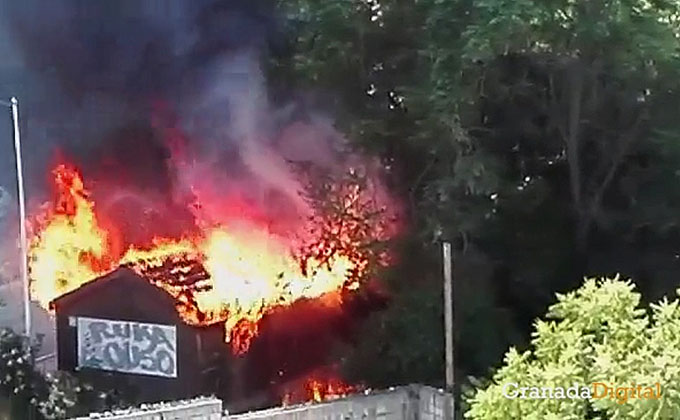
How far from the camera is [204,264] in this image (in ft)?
23.5

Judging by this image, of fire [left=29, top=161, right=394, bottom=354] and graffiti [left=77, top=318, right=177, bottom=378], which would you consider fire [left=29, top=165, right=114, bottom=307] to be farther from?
graffiti [left=77, top=318, right=177, bottom=378]

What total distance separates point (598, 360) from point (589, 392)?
0.36ft

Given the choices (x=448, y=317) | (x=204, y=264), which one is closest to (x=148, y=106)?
(x=204, y=264)

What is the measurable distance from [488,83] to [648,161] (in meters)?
1.13

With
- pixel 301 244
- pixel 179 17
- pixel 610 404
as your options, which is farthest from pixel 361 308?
pixel 610 404

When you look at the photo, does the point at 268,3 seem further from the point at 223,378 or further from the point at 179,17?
the point at 223,378

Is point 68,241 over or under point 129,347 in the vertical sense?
over

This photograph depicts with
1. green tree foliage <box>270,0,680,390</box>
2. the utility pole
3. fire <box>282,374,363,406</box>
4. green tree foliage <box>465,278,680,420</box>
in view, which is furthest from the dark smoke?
green tree foliage <box>465,278,680,420</box>

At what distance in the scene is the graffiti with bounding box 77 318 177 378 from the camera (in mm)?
6434

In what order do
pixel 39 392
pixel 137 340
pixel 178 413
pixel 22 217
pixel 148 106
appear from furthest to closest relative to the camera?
pixel 148 106 < pixel 22 217 < pixel 137 340 < pixel 39 392 < pixel 178 413


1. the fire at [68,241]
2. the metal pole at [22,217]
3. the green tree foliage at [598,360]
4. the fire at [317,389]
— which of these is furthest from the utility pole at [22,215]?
the green tree foliage at [598,360]

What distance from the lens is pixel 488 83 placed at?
19.1 feet

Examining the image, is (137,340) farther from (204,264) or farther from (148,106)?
(148,106)

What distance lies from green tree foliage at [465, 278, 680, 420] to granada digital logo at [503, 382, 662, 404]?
12 millimetres
